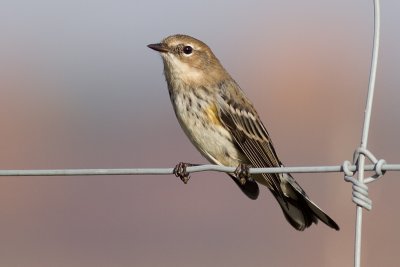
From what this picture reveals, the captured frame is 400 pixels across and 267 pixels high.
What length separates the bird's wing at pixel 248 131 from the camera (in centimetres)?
703

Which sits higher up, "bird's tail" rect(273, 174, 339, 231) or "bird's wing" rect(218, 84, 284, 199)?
"bird's wing" rect(218, 84, 284, 199)

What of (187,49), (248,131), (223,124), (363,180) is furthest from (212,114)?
(363,180)

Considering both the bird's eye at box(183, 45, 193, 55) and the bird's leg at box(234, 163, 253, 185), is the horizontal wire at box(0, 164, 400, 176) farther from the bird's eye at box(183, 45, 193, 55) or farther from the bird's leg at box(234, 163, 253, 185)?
the bird's eye at box(183, 45, 193, 55)

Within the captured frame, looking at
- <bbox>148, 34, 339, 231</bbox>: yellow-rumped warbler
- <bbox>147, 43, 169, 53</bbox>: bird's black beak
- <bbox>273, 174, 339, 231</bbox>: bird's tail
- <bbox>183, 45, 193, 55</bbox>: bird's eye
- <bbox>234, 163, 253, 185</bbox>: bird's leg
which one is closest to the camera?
<bbox>234, 163, 253, 185</bbox>: bird's leg

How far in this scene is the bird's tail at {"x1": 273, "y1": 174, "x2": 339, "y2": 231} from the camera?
6.62 m

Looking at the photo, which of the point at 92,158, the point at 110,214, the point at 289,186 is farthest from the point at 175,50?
the point at 92,158

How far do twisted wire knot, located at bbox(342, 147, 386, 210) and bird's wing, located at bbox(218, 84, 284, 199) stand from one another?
7.53 feet

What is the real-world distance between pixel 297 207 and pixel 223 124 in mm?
692

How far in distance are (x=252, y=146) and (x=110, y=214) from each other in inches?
628

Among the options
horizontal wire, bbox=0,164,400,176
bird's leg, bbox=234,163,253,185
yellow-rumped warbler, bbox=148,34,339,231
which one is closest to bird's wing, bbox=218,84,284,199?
yellow-rumped warbler, bbox=148,34,339,231

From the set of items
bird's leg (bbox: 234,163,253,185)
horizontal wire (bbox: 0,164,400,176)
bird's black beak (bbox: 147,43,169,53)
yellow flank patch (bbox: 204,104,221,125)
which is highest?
bird's black beak (bbox: 147,43,169,53)

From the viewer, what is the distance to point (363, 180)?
448 cm

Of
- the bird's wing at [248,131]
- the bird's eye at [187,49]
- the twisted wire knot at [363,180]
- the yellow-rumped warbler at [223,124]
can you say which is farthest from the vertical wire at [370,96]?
the bird's eye at [187,49]

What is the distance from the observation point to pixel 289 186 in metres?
6.94
